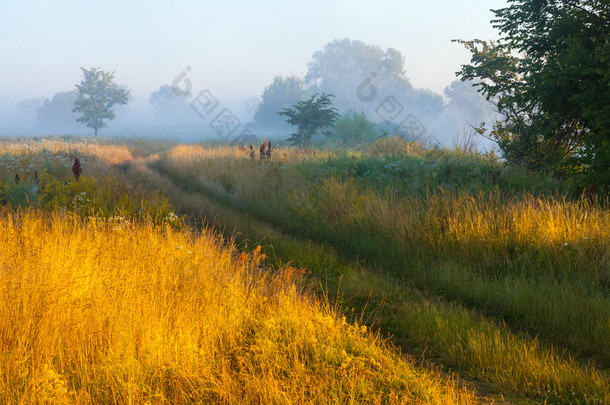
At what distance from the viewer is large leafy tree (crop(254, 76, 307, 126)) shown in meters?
72.8

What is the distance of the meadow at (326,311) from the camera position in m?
2.99

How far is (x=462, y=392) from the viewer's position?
3.21 m

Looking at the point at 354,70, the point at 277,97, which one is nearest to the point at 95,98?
the point at 277,97

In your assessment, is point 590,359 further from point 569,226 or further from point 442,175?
point 442,175

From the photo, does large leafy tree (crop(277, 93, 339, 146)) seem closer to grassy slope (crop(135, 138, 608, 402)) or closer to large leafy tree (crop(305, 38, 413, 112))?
grassy slope (crop(135, 138, 608, 402))

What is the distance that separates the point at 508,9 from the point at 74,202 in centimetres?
1290

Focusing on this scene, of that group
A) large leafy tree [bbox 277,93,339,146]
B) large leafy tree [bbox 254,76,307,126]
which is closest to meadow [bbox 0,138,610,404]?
large leafy tree [bbox 277,93,339,146]

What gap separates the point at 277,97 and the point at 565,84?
6847cm

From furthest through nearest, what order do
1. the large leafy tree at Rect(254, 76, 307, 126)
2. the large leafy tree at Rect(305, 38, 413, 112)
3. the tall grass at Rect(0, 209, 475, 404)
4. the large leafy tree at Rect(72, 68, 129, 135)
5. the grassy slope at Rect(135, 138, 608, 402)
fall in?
the large leafy tree at Rect(305, 38, 413, 112) < the large leafy tree at Rect(254, 76, 307, 126) < the large leafy tree at Rect(72, 68, 129, 135) < the grassy slope at Rect(135, 138, 608, 402) < the tall grass at Rect(0, 209, 475, 404)

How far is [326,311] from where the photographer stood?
3.95m

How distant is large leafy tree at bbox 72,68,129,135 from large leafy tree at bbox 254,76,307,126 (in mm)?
27310

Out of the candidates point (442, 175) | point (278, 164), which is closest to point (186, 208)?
point (278, 164)

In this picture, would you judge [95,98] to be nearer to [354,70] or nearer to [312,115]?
[312,115]

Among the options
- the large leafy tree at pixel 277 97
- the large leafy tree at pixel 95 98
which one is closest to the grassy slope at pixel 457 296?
the large leafy tree at pixel 95 98
